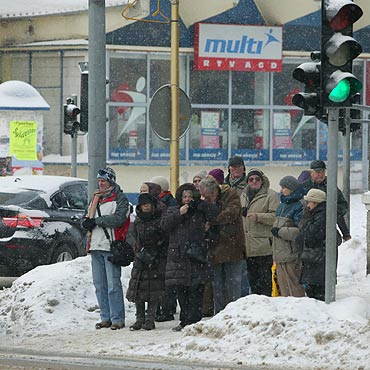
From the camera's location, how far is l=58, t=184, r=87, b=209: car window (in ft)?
61.6

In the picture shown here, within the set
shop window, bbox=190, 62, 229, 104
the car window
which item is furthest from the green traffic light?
shop window, bbox=190, 62, 229, 104

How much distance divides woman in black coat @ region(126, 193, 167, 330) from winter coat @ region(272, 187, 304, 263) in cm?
128

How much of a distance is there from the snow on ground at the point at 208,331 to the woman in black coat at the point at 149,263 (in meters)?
0.35

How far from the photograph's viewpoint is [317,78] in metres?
11.4

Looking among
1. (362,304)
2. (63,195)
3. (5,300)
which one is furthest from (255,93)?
(362,304)

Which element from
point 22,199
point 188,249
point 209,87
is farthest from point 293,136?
point 188,249

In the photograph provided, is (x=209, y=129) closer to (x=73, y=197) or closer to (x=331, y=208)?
(x=73, y=197)

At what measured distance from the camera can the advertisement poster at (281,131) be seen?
33.9 m

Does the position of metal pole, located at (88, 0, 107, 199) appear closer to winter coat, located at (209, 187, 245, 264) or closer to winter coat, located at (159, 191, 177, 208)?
winter coat, located at (159, 191, 177, 208)

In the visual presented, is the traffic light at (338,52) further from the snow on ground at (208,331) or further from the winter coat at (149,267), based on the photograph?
the winter coat at (149,267)

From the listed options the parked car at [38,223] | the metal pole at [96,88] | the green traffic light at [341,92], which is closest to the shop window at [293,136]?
the parked car at [38,223]

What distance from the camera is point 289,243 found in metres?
13.5

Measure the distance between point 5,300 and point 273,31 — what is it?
1984 cm

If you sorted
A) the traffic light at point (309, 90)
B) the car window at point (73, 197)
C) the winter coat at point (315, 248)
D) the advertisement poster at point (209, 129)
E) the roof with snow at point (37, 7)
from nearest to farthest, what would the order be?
the traffic light at point (309, 90) < the winter coat at point (315, 248) < the car window at point (73, 197) < the advertisement poster at point (209, 129) < the roof with snow at point (37, 7)
